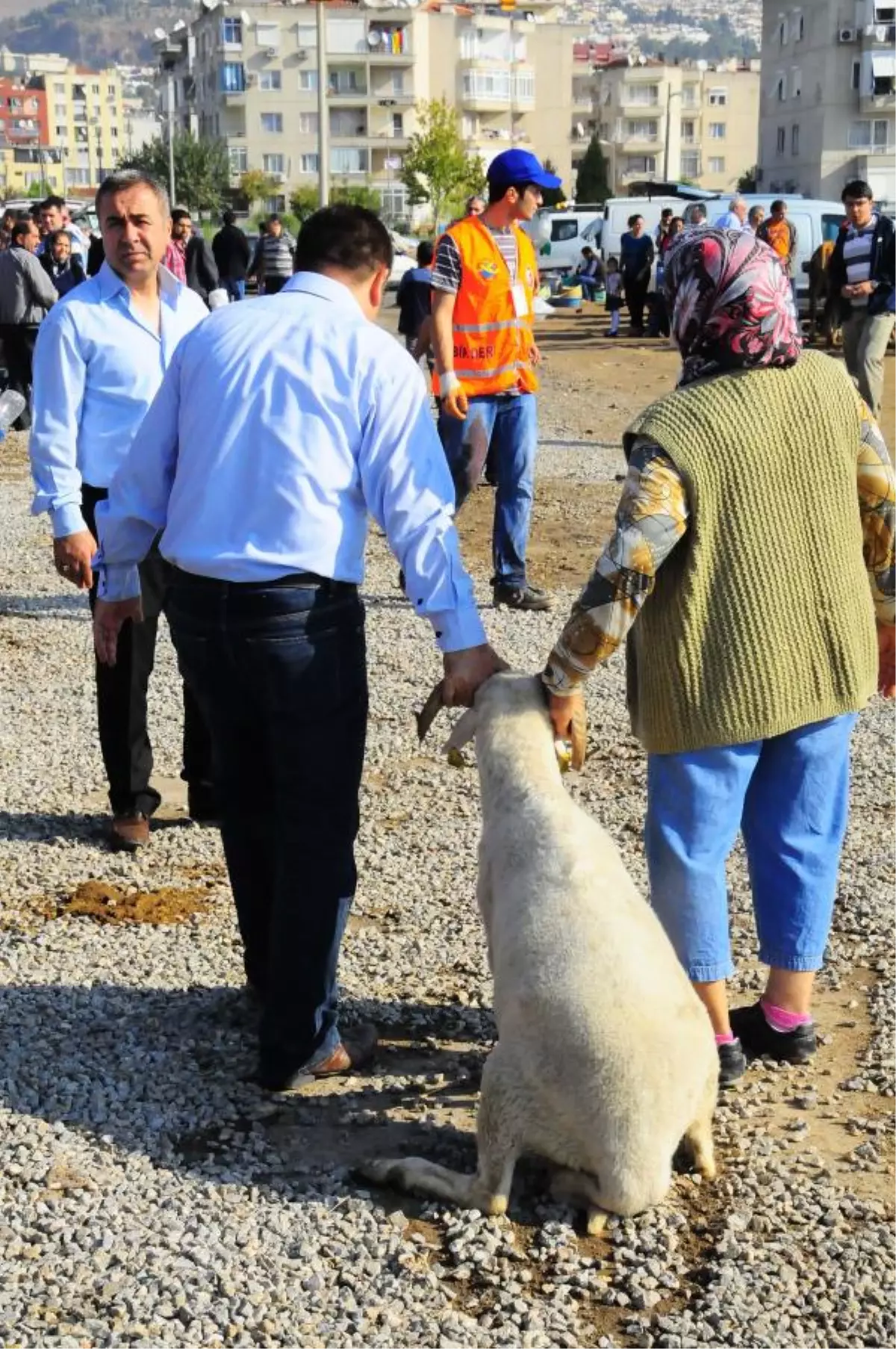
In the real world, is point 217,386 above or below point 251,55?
below

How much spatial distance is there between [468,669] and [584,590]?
1.23 feet

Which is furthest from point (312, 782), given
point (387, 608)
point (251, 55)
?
point (251, 55)

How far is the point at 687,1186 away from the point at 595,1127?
1.47 ft

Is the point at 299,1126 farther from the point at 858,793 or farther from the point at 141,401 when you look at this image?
the point at 858,793

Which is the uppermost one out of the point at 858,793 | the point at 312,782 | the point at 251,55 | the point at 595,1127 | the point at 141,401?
the point at 251,55

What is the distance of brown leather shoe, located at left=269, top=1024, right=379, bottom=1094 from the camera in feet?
13.4

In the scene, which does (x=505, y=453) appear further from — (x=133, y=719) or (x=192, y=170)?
(x=192, y=170)

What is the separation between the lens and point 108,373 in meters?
5.45

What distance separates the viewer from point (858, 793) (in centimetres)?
639

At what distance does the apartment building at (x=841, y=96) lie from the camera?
8812cm

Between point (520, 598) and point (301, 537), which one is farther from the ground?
point (301, 537)

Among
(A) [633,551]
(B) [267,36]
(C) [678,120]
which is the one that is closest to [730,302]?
(A) [633,551]

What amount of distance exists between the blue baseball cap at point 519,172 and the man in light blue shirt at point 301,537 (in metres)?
4.62

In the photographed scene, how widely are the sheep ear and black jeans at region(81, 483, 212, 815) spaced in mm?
2014
